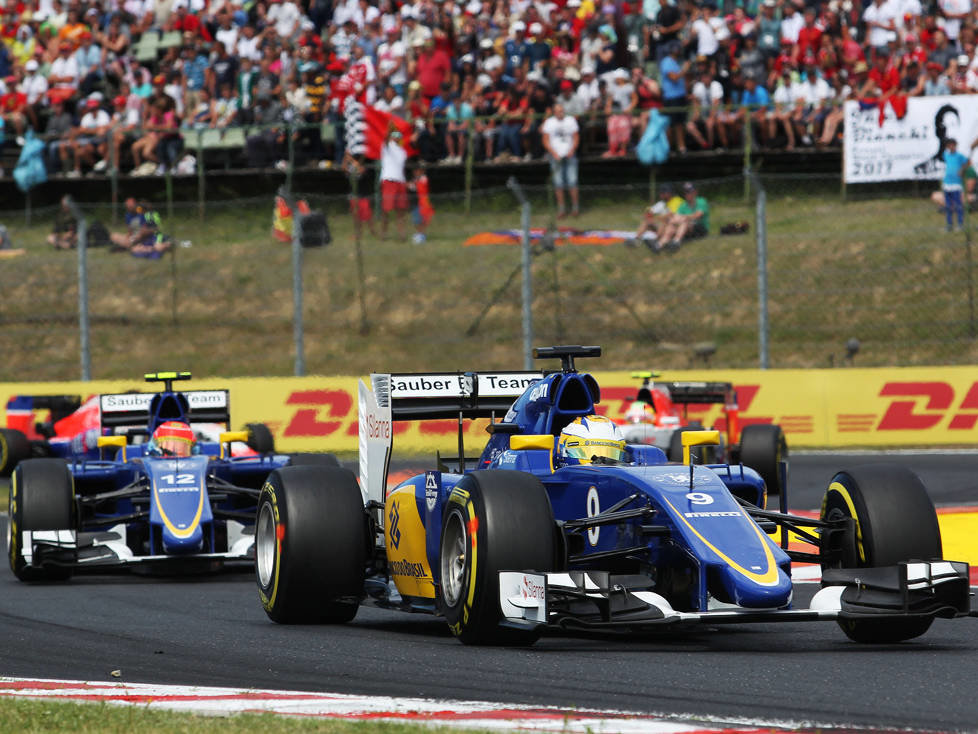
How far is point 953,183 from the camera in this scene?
2031cm

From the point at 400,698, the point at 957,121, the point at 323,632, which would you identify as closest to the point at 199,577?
the point at 323,632

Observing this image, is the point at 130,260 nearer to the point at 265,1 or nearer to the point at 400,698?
the point at 265,1

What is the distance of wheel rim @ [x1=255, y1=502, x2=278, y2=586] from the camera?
8859 millimetres

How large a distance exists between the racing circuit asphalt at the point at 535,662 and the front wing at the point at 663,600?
0.59ft

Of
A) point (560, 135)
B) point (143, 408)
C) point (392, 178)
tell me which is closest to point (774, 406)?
point (560, 135)

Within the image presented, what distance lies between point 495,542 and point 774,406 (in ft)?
42.9

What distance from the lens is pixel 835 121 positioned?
22.1 metres

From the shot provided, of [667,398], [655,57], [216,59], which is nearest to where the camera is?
[667,398]

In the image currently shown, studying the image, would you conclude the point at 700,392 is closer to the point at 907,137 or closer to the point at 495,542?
the point at 907,137

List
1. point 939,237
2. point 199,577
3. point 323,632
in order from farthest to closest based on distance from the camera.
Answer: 1. point 939,237
2. point 199,577
3. point 323,632

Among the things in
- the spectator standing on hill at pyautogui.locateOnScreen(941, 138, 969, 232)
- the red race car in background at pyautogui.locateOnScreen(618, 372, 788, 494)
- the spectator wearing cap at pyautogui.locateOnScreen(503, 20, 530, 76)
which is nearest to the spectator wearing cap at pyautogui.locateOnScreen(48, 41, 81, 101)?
the spectator wearing cap at pyautogui.locateOnScreen(503, 20, 530, 76)

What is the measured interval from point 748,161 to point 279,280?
667 cm

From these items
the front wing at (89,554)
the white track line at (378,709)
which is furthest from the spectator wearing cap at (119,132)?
the white track line at (378,709)

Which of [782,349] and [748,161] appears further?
[748,161]
